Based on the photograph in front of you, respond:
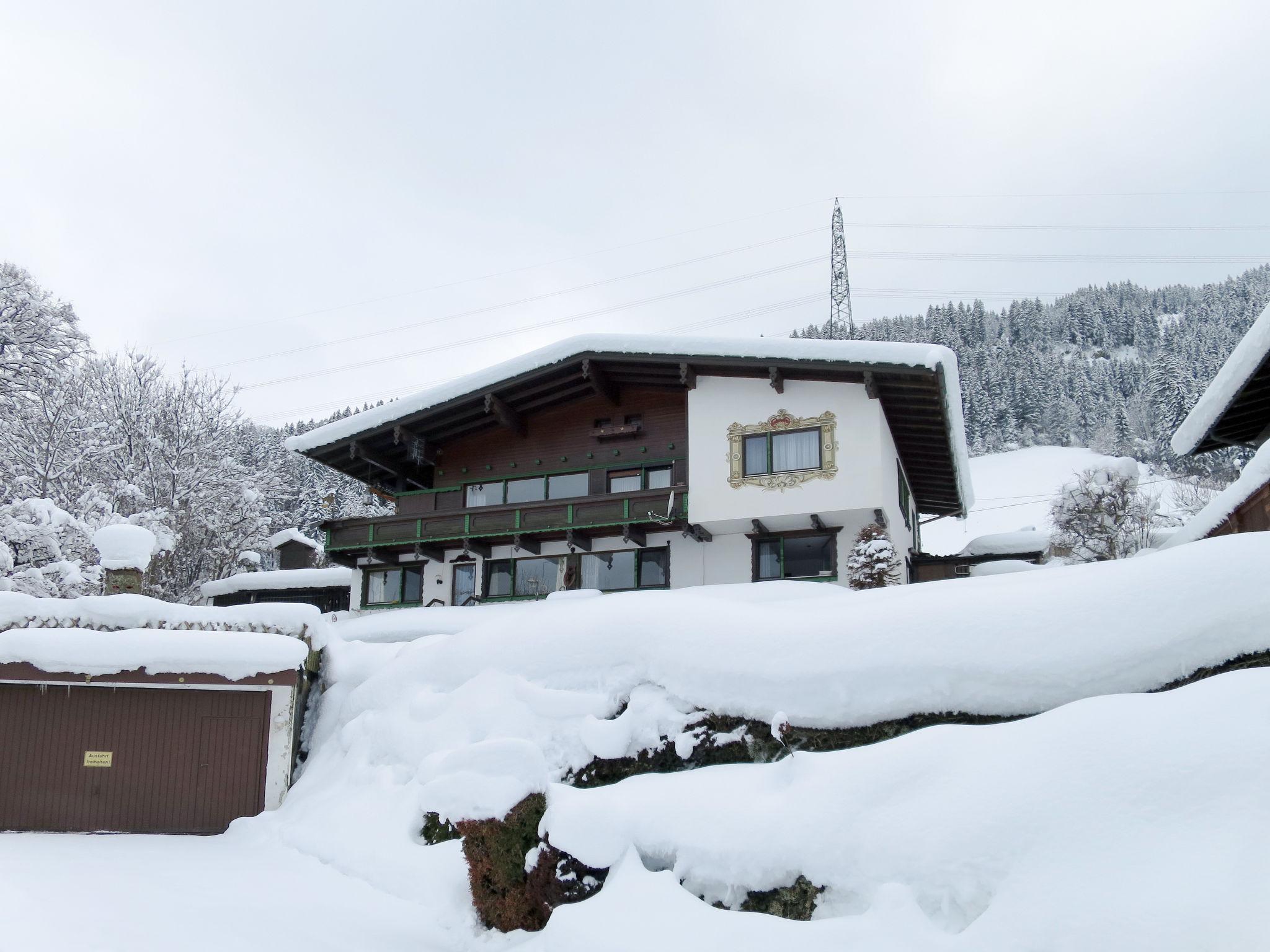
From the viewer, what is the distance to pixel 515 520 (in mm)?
24812

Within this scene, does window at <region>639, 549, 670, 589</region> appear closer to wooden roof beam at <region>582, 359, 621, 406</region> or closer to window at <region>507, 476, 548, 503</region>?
window at <region>507, 476, 548, 503</region>

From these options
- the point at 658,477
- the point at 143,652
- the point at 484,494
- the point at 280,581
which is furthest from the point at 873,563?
the point at 280,581

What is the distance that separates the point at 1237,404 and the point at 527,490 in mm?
17350

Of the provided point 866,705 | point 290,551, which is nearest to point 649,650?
point 866,705

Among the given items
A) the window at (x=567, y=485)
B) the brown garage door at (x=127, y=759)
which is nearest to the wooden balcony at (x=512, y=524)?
the window at (x=567, y=485)

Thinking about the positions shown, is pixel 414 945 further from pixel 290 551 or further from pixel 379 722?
pixel 290 551

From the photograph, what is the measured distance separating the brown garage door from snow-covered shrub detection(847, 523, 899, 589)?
39.7 ft

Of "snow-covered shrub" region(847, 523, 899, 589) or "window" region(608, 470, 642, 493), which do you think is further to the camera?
"window" region(608, 470, 642, 493)

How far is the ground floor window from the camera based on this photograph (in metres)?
24.2

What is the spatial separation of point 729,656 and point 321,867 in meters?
5.99

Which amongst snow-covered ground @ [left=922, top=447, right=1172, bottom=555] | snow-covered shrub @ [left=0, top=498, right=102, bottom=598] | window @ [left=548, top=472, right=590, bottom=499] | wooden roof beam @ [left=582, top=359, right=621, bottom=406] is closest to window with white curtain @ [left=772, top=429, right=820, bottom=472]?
wooden roof beam @ [left=582, top=359, right=621, bottom=406]

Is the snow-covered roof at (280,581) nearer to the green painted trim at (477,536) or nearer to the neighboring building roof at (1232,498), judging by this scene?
the green painted trim at (477,536)

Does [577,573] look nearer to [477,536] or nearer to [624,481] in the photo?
[624,481]

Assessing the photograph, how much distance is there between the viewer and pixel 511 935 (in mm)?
9281
